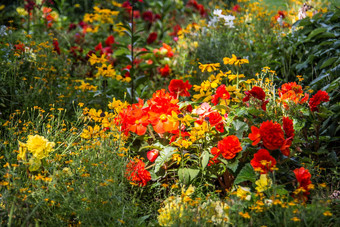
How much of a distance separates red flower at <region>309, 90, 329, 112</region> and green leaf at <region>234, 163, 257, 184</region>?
65 cm

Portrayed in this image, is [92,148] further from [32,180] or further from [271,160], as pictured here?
[271,160]

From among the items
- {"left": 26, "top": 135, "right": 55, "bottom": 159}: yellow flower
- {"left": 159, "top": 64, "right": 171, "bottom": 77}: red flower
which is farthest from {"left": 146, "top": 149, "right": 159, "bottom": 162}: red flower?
{"left": 159, "top": 64, "right": 171, "bottom": 77}: red flower

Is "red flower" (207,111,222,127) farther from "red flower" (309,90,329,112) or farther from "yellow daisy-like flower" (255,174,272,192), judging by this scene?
"red flower" (309,90,329,112)

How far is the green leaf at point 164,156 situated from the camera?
2.43 meters

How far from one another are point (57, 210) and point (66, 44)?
4.35 metres

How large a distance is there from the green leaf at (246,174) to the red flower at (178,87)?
82 cm

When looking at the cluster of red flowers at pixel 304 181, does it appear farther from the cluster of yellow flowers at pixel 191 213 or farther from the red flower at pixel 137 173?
the red flower at pixel 137 173

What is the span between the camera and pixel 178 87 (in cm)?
279

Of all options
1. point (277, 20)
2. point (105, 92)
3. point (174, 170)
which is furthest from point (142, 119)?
point (277, 20)

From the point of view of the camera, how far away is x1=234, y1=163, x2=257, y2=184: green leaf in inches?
85.4

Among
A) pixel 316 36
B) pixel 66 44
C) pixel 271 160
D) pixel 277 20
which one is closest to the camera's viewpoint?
pixel 271 160

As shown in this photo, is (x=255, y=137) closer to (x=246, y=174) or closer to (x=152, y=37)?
(x=246, y=174)

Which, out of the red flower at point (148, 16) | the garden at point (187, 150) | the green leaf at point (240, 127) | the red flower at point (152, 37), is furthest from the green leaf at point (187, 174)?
the red flower at point (148, 16)

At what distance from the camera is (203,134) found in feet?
7.87
